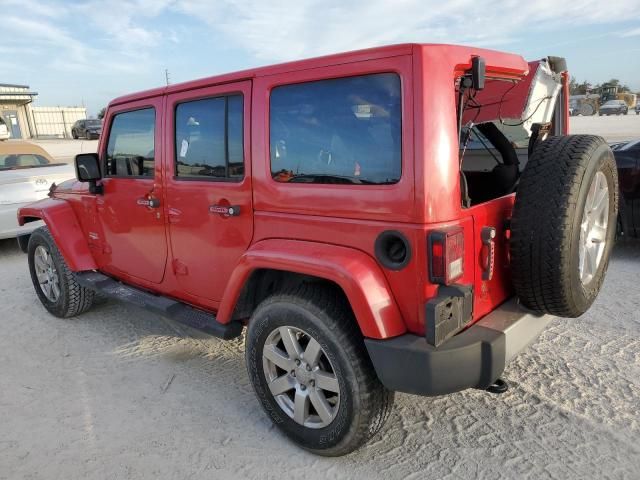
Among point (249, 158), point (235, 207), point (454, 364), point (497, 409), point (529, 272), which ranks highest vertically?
point (249, 158)

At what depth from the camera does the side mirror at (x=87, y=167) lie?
3775 mm

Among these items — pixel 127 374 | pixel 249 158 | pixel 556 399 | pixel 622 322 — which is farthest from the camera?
pixel 622 322

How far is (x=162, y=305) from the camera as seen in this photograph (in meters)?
3.40

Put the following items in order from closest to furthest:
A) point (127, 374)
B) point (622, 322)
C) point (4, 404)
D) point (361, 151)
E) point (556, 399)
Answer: point (361, 151) → point (556, 399) → point (4, 404) → point (127, 374) → point (622, 322)

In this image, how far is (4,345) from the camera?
13.4 ft

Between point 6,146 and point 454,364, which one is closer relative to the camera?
point 454,364

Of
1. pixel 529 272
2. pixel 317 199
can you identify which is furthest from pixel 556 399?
pixel 317 199

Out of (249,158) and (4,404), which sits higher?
(249,158)

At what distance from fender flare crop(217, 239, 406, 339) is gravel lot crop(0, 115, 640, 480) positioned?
798 millimetres

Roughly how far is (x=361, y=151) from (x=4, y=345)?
11.5 feet

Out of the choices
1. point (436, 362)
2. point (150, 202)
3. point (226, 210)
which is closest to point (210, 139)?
point (226, 210)

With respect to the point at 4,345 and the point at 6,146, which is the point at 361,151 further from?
the point at 6,146

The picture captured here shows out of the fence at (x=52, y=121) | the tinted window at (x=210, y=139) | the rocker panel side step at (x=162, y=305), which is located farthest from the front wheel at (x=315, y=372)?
the fence at (x=52, y=121)

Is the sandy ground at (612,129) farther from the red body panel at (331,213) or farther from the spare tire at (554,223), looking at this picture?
the red body panel at (331,213)
